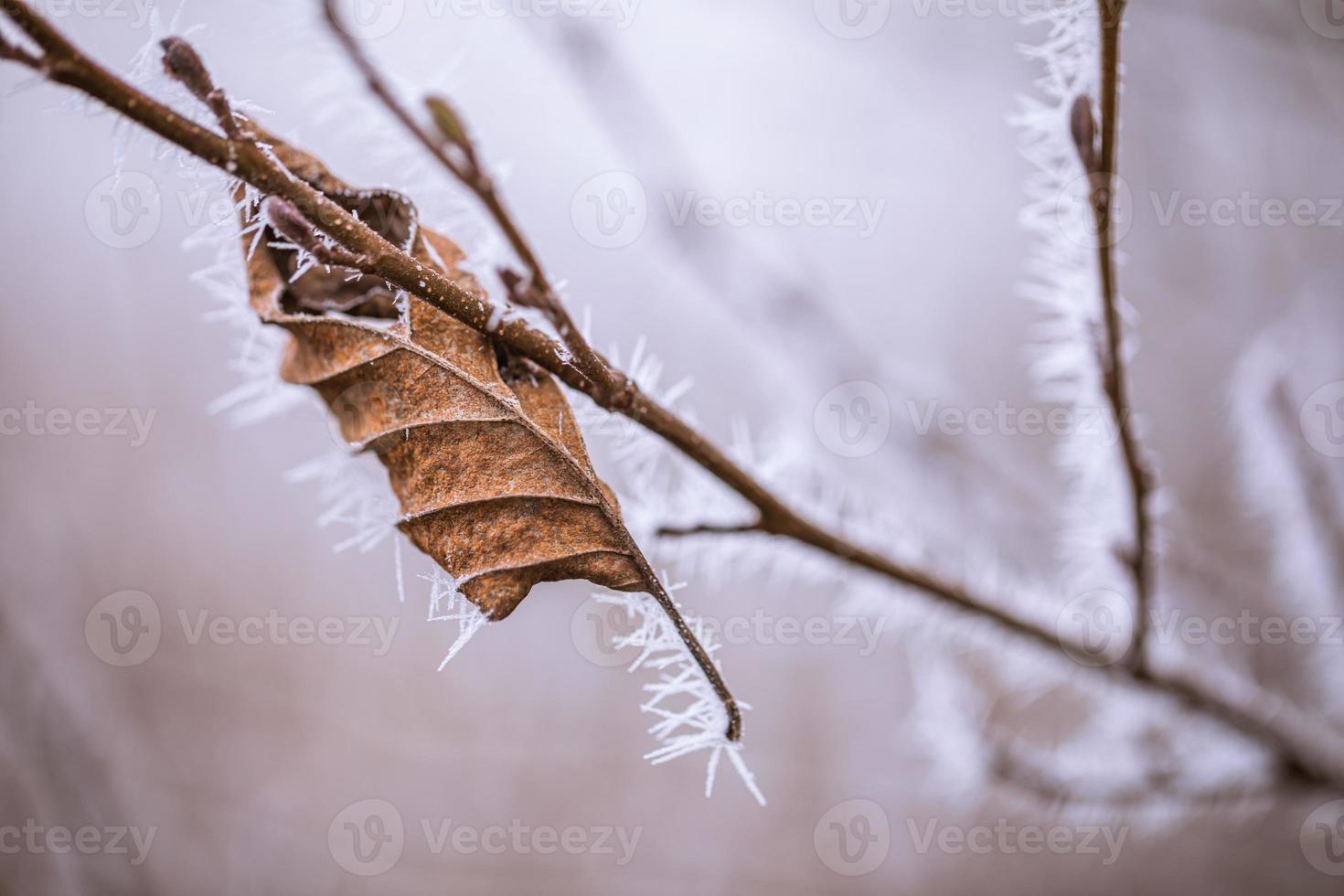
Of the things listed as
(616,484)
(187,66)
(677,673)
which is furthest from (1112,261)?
(616,484)

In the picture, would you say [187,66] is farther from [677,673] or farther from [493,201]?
[677,673]

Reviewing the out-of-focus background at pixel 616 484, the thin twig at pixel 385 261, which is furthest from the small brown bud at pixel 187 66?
the out-of-focus background at pixel 616 484

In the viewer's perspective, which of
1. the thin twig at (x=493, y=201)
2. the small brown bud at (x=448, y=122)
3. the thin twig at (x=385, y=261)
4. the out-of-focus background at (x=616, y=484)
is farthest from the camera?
the out-of-focus background at (x=616, y=484)

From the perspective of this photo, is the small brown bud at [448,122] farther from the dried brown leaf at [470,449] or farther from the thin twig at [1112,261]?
the thin twig at [1112,261]

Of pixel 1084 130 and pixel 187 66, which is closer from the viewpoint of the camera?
pixel 187 66

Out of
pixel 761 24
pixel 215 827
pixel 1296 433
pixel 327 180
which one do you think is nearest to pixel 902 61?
pixel 761 24

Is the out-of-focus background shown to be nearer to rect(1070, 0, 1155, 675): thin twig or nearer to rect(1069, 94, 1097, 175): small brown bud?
rect(1070, 0, 1155, 675): thin twig

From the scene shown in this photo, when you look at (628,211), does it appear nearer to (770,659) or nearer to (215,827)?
(770,659)

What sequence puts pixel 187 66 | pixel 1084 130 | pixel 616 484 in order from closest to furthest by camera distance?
pixel 187 66, pixel 1084 130, pixel 616 484
